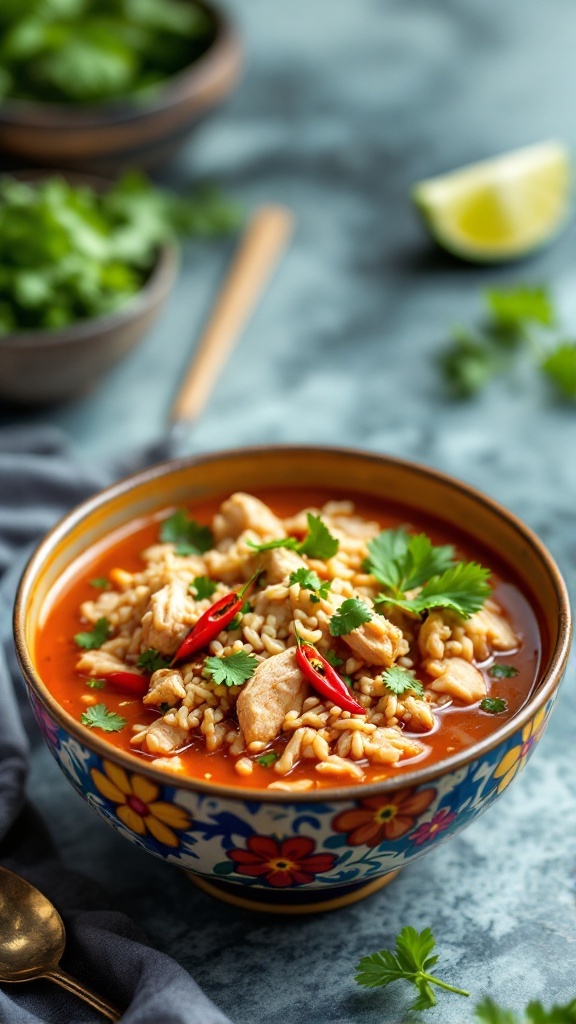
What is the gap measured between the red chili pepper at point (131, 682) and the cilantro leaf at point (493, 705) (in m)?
0.83

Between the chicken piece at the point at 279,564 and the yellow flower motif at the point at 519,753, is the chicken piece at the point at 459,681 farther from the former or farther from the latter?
the chicken piece at the point at 279,564

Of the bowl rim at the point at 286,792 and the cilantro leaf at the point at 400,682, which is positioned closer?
the bowl rim at the point at 286,792

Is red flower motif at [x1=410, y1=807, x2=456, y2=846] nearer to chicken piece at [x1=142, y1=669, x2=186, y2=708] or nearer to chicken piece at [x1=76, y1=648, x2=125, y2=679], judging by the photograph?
chicken piece at [x1=142, y1=669, x2=186, y2=708]

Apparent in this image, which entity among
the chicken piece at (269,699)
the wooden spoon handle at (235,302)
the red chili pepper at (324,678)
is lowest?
the wooden spoon handle at (235,302)

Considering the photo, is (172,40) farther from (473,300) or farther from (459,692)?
(459,692)

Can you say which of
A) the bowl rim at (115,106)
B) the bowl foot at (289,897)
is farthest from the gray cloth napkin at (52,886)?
the bowl rim at (115,106)

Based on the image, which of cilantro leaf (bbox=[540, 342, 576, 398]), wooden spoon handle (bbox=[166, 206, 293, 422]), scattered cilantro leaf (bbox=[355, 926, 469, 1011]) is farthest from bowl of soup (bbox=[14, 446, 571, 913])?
cilantro leaf (bbox=[540, 342, 576, 398])

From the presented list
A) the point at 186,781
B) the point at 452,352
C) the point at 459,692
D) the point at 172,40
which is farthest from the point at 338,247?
the point at 186,781

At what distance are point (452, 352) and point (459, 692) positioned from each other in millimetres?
2851

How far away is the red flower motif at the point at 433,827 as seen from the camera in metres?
2.51

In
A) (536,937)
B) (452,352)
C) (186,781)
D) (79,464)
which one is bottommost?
(79,464)

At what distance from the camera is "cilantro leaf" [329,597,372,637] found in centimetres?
275

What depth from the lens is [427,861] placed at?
3107 millimetres

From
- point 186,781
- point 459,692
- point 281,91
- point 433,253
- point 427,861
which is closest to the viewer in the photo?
point 186,781
